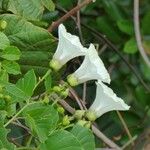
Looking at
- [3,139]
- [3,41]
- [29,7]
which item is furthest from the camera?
[29,7]

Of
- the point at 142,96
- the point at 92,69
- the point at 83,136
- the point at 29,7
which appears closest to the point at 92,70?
the point at 92,69

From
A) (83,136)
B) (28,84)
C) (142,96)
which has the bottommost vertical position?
(142,96)

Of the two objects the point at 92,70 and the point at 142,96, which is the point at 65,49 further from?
the point at 142,96

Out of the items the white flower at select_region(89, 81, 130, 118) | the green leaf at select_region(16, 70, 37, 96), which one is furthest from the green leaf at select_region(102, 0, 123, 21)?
the green leaf at select_region(16, 70, 37, 96)

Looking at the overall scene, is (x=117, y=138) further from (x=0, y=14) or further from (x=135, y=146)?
(x=0, y=14)

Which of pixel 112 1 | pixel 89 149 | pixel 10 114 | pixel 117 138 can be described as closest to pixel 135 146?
pixel 117 138

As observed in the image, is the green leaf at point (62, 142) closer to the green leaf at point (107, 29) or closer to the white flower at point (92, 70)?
Answer: the white flower at point (92, 70)

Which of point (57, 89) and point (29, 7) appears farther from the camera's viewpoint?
point (29, 7)
